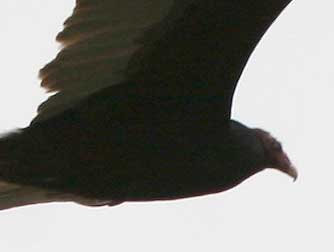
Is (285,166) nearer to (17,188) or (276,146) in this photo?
(276,146)

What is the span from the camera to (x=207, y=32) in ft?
27.3

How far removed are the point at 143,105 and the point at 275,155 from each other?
1005mm

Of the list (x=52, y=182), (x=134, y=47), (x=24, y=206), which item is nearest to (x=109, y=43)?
(x=134, y=47)

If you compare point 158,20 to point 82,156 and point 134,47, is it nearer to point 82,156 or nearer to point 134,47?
point 134,47

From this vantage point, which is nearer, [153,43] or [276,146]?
[153,43]

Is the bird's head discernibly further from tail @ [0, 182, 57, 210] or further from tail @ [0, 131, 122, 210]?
tail @ [0, 182, 57, 210]

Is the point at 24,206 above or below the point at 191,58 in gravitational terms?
below

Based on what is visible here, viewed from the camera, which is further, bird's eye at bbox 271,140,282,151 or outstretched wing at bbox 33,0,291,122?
bird's eye at bbox 271,140,282,151

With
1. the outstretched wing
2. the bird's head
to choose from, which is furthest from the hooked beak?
the outstretched wing

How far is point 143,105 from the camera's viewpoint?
8469 millimetres

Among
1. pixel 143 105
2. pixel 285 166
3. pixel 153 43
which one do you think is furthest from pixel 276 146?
pixel 153 43

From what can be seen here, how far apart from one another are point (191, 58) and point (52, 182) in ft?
3.17

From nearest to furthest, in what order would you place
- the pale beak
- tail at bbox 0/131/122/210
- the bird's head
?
tail at bbox 0/131/122/210 < the bird's head < the pale beak

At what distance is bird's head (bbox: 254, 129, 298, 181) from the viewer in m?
8.95
